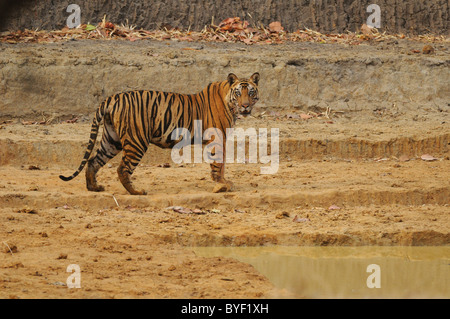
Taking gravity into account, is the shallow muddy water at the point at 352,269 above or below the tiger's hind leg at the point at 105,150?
below

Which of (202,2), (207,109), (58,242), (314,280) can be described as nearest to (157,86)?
(202,2)

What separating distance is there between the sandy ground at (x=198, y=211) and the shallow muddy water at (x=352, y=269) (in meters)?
0.20

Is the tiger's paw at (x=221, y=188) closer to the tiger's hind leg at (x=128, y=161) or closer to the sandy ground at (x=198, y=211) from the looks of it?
the sandy ground at (x=198, y=211)

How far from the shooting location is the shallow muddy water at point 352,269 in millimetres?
5844

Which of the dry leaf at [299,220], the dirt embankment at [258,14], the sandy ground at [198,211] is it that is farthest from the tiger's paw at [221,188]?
the dirt embankment at [258,14]

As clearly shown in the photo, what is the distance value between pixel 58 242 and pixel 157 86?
6.94 m

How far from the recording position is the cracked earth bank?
5996 millimetres

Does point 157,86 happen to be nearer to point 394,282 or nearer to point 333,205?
point 333,205

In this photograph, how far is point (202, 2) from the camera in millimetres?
15664

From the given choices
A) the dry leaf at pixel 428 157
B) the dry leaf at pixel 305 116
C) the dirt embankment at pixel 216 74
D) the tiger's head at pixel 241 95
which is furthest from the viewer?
the dry leaf at pixel 305 116

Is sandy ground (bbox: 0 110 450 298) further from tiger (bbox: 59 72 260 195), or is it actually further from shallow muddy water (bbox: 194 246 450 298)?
tiger (bbox: 59 72 260 195)

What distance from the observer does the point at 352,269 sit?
664cm

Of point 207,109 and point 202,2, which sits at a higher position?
point 202,2

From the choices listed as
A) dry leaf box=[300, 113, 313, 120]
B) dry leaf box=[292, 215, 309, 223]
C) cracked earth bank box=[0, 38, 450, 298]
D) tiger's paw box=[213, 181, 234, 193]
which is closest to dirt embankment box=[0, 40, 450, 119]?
cracked earth bank box=[0, 38, 450, 298]
